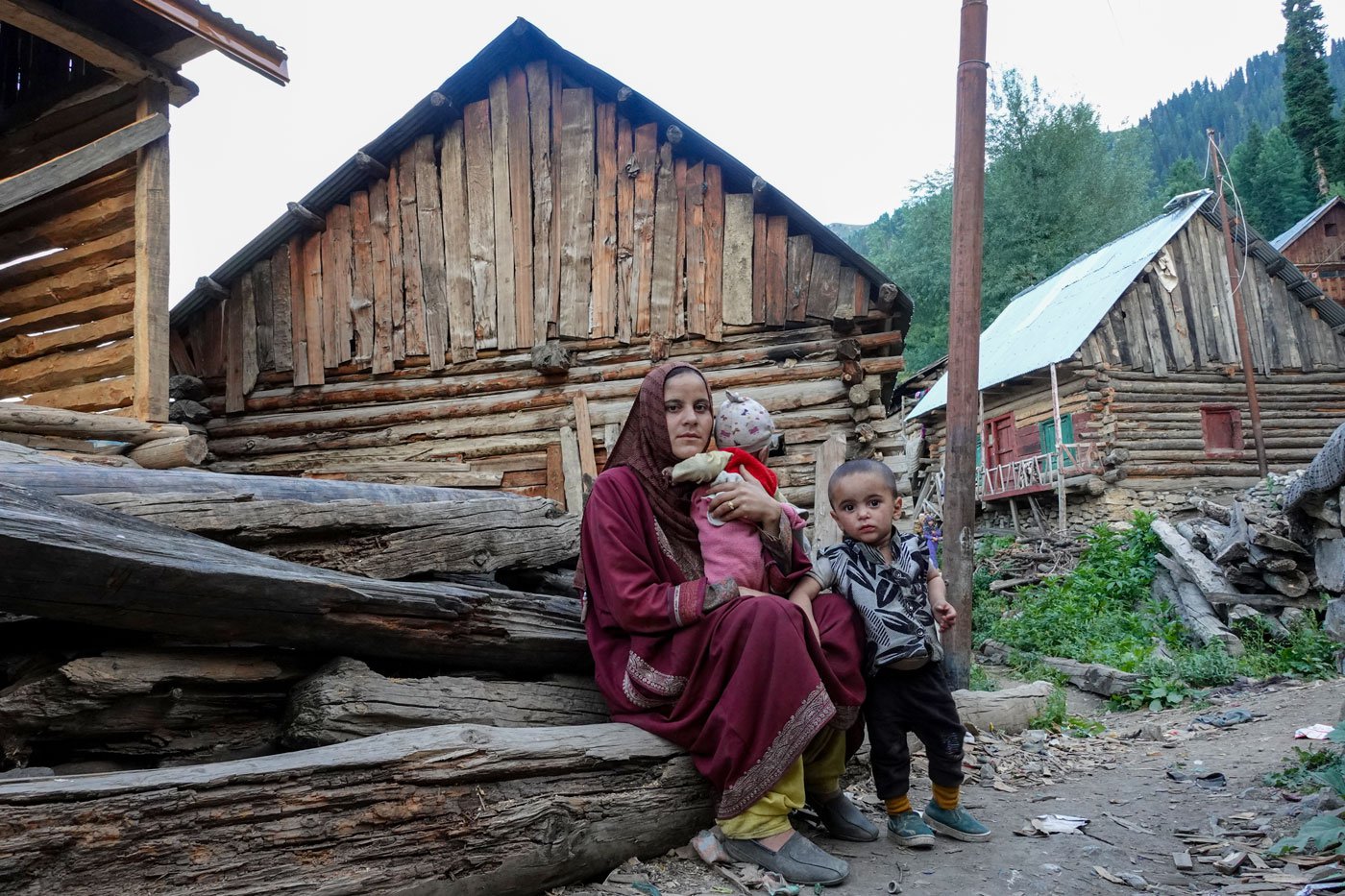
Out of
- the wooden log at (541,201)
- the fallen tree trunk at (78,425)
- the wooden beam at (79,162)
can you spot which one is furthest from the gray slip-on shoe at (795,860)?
the wooden log at (541,201)

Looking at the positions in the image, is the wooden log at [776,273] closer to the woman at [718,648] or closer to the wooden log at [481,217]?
the wooden log at [481,217]

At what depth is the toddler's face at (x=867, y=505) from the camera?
347 cm

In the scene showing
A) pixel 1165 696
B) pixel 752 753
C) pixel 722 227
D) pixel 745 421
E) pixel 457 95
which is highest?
pixel 457 95

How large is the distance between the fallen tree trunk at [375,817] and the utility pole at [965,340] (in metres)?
4.22

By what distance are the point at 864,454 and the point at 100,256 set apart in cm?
593

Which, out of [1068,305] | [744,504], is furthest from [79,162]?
[1068,305]

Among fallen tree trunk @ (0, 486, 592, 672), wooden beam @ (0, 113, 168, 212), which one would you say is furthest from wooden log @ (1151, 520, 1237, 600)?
wooden beam @ (0, 113, 168, 212)

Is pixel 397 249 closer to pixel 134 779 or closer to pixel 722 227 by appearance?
pixel 722 227

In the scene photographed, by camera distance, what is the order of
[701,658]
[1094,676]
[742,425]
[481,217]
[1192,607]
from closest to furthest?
[701,658] → [742,425] → [481,217] → [1094,676] → [1192,607]

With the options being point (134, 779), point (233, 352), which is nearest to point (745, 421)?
point (134, 779)

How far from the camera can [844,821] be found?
3.42m

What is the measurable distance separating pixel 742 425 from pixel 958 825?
1752 mm

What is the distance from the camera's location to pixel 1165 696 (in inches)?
314

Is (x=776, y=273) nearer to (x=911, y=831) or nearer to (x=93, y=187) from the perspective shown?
(x=93, y=187)
